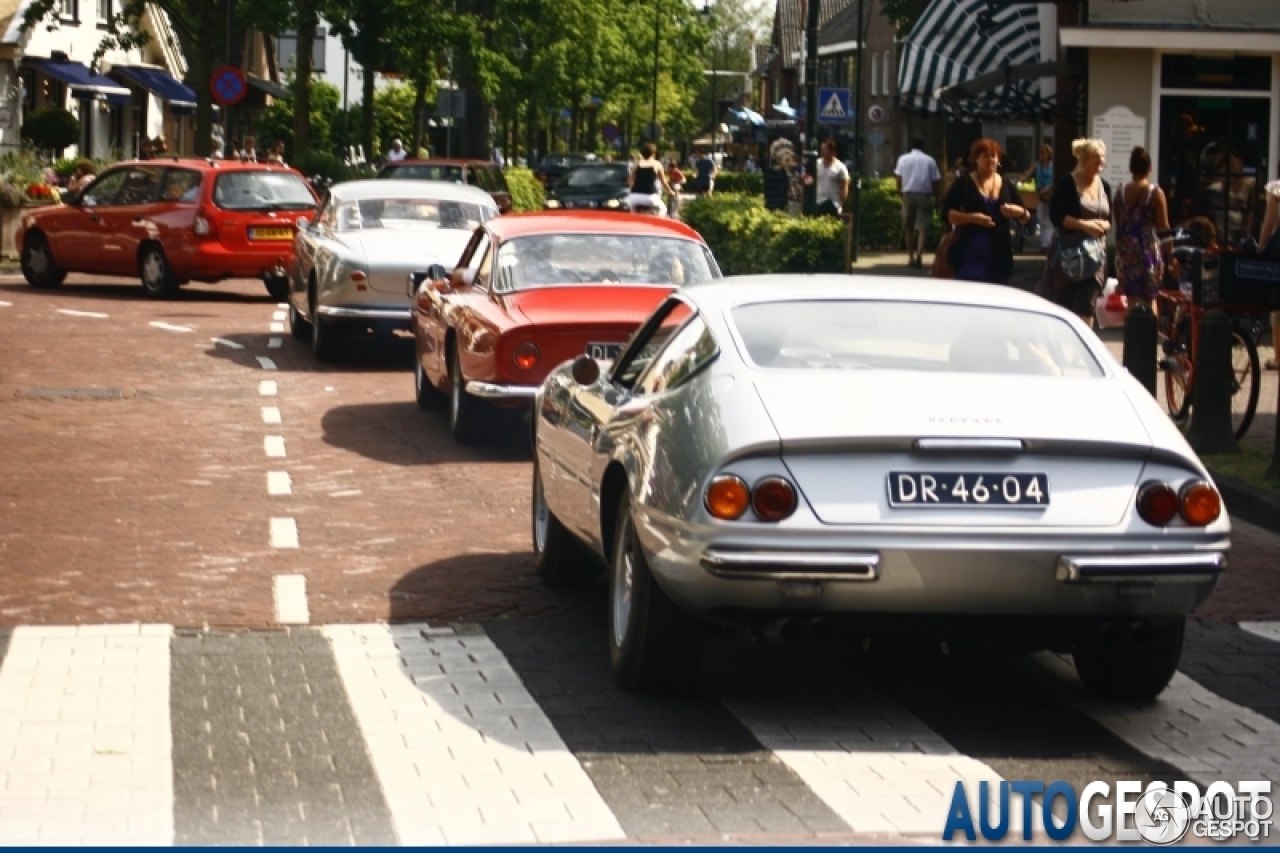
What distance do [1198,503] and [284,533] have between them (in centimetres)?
501

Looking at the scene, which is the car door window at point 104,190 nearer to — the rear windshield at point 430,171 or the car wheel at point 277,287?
the car wheel at point 277,287

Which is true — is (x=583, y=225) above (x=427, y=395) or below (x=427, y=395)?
above

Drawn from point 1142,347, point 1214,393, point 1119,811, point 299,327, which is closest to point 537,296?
point 1142,347

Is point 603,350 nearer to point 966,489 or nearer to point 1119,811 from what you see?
point 966,489

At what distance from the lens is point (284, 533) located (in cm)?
1049

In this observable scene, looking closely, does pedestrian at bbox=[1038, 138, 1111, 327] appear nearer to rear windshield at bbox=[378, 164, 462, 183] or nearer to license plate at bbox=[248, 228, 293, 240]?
license plate at bbox=[248, 228, 293, 240]

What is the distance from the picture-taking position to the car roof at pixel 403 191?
19562 mm

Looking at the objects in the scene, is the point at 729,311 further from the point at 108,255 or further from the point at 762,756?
the point at 108,255

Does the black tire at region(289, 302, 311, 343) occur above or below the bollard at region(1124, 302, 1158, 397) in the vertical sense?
below

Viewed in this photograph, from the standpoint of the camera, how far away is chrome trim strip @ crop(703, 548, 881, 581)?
20.9 feet

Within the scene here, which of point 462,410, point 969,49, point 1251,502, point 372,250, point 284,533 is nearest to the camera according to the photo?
point 284,533

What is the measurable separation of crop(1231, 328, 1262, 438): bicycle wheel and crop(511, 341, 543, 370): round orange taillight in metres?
3.99

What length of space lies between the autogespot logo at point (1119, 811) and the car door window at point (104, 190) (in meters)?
22.0

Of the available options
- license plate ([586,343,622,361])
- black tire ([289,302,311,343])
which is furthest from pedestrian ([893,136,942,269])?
license plate ([586,343,622,361])
